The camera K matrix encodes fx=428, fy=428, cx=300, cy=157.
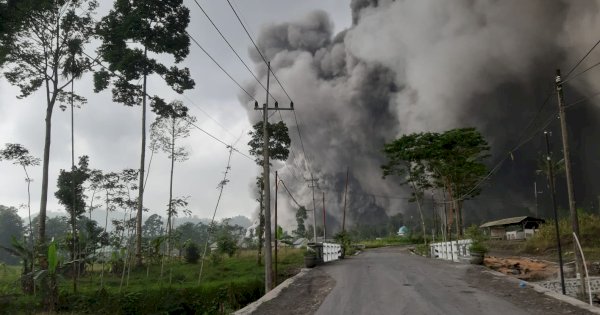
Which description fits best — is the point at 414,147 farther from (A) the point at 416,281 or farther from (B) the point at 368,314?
(B) the point at 368,314

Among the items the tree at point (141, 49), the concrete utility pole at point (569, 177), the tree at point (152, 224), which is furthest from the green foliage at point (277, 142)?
the tree at point (152, 224)

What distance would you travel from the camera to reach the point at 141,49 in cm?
3684

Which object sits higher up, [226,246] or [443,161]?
[443,161]

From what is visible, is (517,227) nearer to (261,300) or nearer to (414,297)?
(414,297)

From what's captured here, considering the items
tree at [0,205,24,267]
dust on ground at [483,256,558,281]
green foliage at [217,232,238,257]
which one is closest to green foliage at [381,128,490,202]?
dust on ground at [483,256,558,281]

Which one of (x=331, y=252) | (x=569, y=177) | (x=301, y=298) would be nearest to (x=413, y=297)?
(x=301, y=298)

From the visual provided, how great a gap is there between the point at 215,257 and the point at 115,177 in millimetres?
11230

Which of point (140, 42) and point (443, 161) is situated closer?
point (140, 42)

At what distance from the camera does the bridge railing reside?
29095 millimetres

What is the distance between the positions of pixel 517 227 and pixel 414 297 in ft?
204

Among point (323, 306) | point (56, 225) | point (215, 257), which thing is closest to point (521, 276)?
point (323, 306)

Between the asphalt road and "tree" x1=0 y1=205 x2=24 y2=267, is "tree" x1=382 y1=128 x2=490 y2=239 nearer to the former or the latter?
the asphalt road

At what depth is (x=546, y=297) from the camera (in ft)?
42.2

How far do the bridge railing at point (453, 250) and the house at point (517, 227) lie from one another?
25.4m
